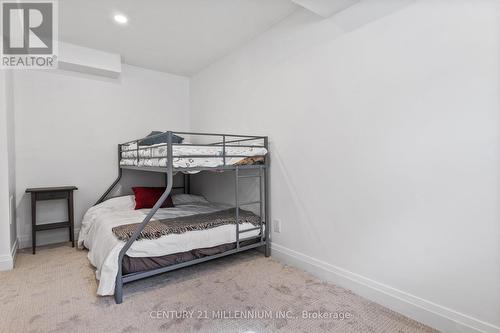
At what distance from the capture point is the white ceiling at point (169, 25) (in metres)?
2.18

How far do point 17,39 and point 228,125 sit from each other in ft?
7.35

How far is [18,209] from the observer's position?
9.24ft

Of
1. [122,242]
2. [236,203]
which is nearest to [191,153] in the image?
[236,203]

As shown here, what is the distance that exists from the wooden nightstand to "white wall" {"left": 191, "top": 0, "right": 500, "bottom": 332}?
231cm

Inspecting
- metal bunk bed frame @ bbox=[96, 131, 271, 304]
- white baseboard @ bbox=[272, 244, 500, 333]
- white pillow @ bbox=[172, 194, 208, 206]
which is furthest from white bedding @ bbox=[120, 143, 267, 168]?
white baseboard @ bbox=[272, 244, 500, 333]

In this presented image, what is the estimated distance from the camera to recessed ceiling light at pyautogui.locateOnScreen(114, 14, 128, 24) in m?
2.33

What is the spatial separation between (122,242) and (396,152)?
201 cm

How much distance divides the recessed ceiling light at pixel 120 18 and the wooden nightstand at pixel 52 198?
1851 mm

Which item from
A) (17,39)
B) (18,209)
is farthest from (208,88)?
(18,209)

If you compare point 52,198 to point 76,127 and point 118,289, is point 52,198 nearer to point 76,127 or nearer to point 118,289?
point 76,127

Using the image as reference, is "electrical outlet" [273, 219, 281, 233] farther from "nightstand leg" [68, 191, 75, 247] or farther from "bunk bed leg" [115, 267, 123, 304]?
"nightstand leg" [68, 191, 75, 247]

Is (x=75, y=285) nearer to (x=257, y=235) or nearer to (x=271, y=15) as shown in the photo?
(x=257, y=235)

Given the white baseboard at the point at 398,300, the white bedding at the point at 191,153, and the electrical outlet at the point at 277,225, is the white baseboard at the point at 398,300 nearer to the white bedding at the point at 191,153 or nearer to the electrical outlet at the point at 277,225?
the electrical outlet at the point at 277,225

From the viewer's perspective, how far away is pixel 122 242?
1854mm
